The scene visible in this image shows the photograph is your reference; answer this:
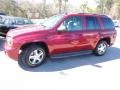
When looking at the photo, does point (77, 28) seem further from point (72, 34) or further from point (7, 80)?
point (7, 80)

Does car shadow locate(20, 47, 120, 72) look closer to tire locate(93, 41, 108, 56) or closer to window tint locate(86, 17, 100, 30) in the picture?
tire locate(93, 41, 108, 56)

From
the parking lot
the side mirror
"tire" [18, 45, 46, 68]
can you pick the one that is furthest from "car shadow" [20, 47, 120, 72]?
the side mirror

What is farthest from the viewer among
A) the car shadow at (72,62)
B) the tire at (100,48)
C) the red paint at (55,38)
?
the tire at (100,48)

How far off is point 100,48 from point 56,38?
2.85 metres

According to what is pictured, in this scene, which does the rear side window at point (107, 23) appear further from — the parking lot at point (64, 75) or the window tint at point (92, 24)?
the parking lot at point (64, 75)

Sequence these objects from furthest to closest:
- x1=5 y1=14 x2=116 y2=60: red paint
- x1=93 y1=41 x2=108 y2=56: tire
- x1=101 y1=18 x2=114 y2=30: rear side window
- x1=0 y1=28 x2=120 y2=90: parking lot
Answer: x1=101 y1=18 x2=114 y2=30: rear side window < x1=93 y1=41 x2=108 y2=56: tire < x1=5 y1=14 x2=116 y2=60: red paint < x1=0 y1=28 x2=120 y2=90: parking lot

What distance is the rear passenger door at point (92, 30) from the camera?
28.4ft

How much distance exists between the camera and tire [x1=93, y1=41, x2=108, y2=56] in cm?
939

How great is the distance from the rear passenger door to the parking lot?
0.73 metres

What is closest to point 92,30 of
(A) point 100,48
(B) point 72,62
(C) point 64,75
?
(A) point 100,48

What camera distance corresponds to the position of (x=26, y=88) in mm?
5637

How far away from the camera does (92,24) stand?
8.98 meters

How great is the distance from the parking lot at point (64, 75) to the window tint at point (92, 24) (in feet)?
4.19

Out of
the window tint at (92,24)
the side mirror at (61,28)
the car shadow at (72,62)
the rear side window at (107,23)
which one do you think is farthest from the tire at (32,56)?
the rear side window at (107,23)
